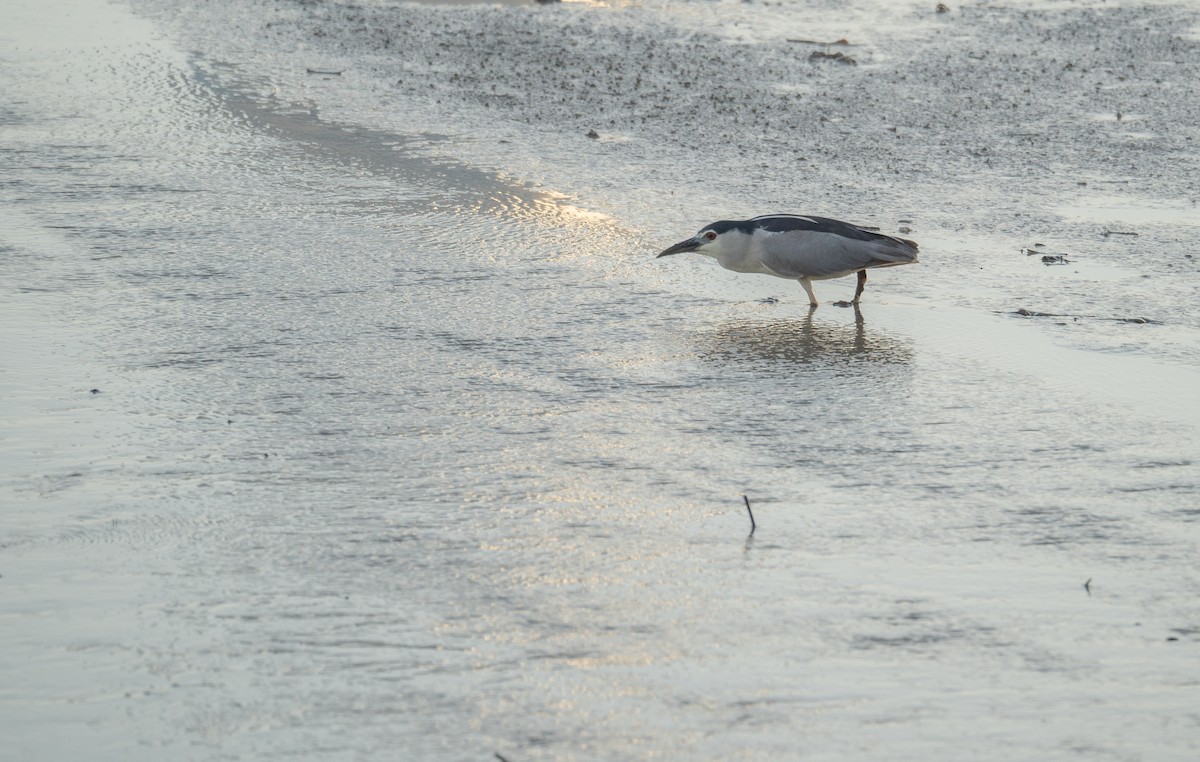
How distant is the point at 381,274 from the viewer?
7.49 meters

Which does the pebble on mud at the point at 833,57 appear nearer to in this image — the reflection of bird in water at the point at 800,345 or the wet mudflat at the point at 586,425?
the wet mudflat at the point at 586,425

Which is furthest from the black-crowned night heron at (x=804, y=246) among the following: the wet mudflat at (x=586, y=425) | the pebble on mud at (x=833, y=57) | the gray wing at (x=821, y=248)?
the pebble on mud at (x=833, y=57)

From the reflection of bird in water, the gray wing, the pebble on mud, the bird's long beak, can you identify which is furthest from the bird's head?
the pebble on mud

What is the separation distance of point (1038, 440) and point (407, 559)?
8.17 feet

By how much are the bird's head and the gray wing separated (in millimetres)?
182

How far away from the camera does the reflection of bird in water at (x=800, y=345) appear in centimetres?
661

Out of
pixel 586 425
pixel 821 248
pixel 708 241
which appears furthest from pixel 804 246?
pixel 586 425

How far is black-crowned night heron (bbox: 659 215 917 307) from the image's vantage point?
7.23 m

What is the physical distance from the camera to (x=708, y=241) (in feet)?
24.4

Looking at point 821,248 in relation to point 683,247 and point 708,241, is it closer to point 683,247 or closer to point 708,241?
point 708,241

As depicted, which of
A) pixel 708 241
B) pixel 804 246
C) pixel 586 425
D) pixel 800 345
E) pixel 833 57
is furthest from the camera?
pixel 833 57

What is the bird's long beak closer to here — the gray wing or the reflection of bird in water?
the gray wing

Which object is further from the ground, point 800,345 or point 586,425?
point 800,345

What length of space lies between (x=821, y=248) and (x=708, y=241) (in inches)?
22.1
